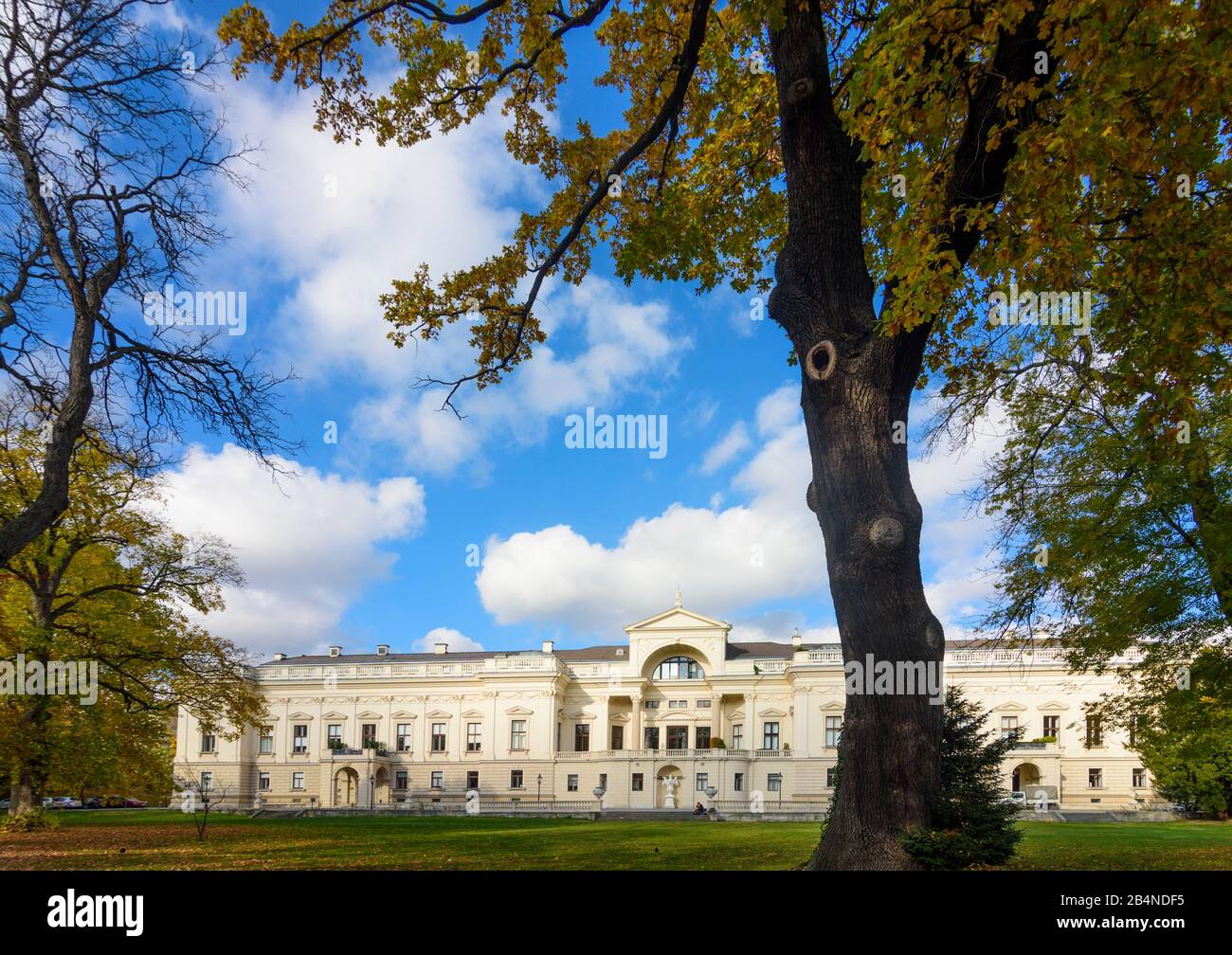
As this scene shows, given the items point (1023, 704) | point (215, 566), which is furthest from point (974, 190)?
point (1023, 704)

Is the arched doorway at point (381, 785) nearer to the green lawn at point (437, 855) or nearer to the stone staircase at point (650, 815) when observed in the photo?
the stone staircase at point (650, 815)

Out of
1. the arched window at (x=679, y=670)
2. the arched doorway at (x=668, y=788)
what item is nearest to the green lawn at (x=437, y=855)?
the arched doorway at (x=668, y=788)

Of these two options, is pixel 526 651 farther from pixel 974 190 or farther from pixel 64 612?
pixel 974 190

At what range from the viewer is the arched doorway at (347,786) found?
53500mm

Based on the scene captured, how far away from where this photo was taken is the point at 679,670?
56750 millimetres

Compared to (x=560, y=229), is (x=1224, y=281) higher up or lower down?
lower down

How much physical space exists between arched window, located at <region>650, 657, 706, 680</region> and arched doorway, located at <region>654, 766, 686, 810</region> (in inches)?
265

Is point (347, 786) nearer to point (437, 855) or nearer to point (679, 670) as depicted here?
point (679, 670)

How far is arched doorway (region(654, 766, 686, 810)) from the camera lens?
166ft

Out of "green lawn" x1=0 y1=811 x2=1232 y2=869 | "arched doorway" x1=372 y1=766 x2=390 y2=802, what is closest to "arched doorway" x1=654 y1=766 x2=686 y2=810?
"arched doorway" x1=372 y1=766 x2=390 y2=802

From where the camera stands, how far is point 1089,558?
14.0 meters

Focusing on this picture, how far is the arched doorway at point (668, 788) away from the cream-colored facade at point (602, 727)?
10 centimetres
